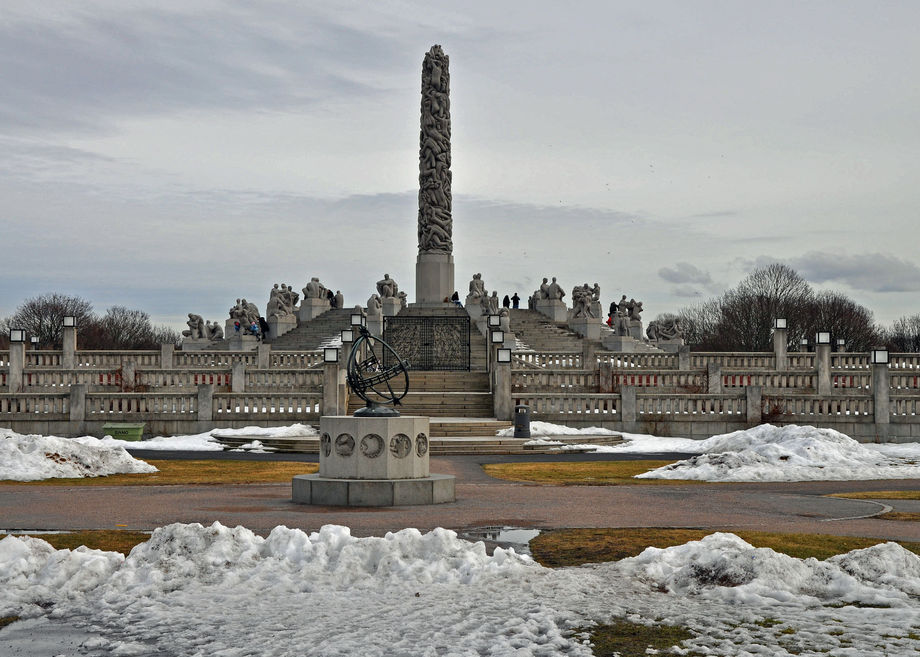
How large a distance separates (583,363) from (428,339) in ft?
22.9

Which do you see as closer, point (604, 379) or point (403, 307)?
point (604, 379)

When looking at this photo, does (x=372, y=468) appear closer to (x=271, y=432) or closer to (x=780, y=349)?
(x=271, y=432)

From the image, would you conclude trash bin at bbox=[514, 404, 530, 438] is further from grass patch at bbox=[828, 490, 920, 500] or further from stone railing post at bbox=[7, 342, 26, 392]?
stone railing post at bbox=[7, 342, 26, 392]

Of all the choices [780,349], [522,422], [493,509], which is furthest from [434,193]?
[493,509]

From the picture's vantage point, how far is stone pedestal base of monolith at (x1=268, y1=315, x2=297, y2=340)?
7225cm

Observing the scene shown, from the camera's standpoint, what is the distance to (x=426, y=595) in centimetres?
1146

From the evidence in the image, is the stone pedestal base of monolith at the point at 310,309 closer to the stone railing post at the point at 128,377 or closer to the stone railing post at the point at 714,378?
the stone railing post at the point at 128,377

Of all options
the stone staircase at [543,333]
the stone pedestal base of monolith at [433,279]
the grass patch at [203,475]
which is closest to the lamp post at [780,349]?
the stone staircase at [543,333]

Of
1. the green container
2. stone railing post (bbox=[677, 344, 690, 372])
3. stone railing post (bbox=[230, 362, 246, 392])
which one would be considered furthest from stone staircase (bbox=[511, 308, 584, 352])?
the green container

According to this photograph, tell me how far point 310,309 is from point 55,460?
170ft

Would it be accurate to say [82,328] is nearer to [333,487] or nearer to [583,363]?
[583,363]

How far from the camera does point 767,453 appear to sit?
88.3ft

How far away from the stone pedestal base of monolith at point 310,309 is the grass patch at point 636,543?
62.1 meters

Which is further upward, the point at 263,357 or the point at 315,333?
the point at 315,333
